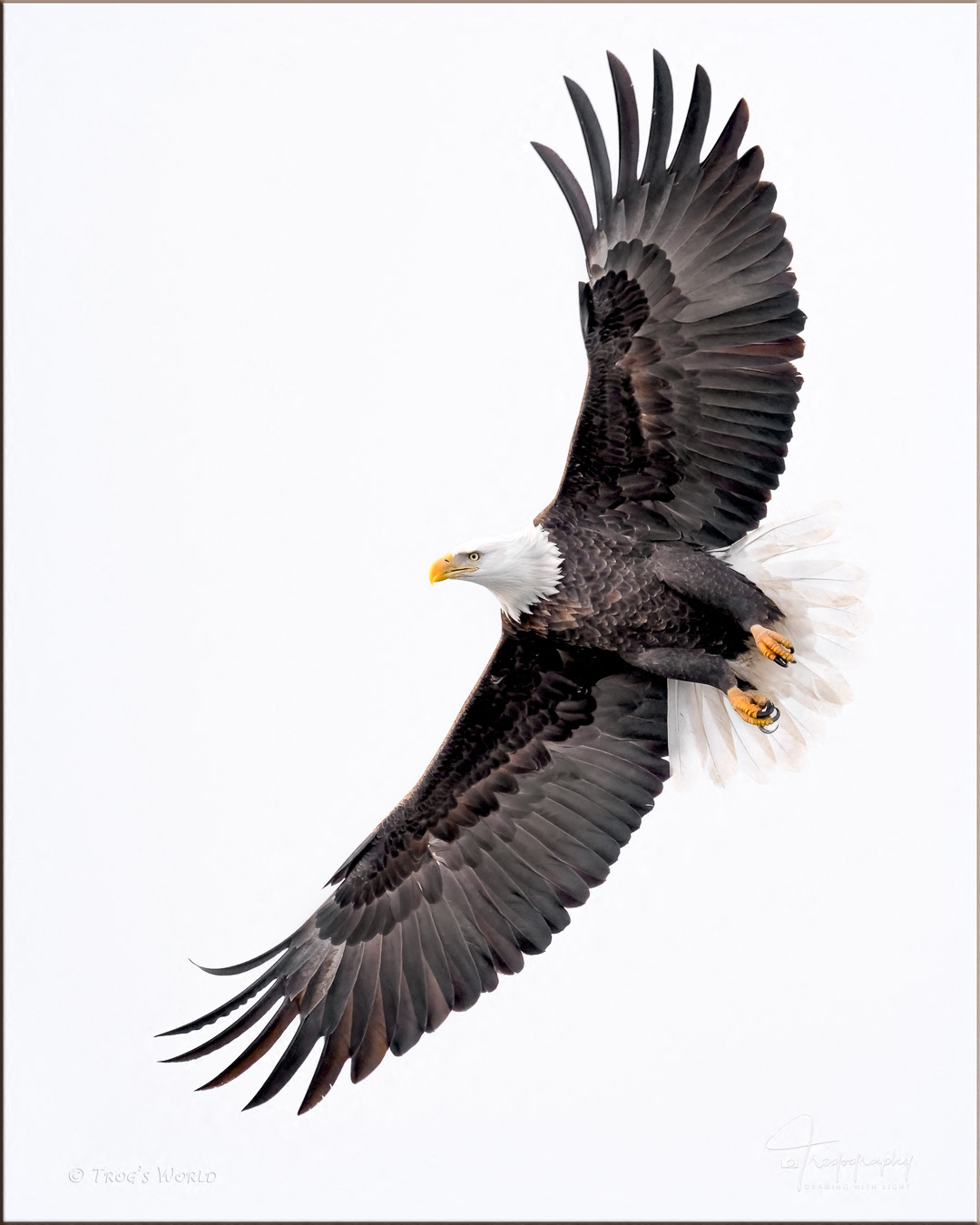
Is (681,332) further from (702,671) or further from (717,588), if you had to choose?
(702,671)

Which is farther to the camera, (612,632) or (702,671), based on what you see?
(702,671)

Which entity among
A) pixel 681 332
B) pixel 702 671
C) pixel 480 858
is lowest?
pixel 480 858

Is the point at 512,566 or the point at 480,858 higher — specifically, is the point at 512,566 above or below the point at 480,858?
above

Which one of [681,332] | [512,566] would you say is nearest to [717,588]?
[512,566]

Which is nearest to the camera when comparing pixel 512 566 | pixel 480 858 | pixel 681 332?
pixel 681 332

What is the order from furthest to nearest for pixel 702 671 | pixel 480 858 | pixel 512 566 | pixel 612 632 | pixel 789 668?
pixel 480 858 → pixel 789 668 → pixel 702 671 → pixel 612 632 → pixel 512 566

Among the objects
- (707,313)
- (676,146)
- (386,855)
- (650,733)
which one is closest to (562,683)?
(650,733)
